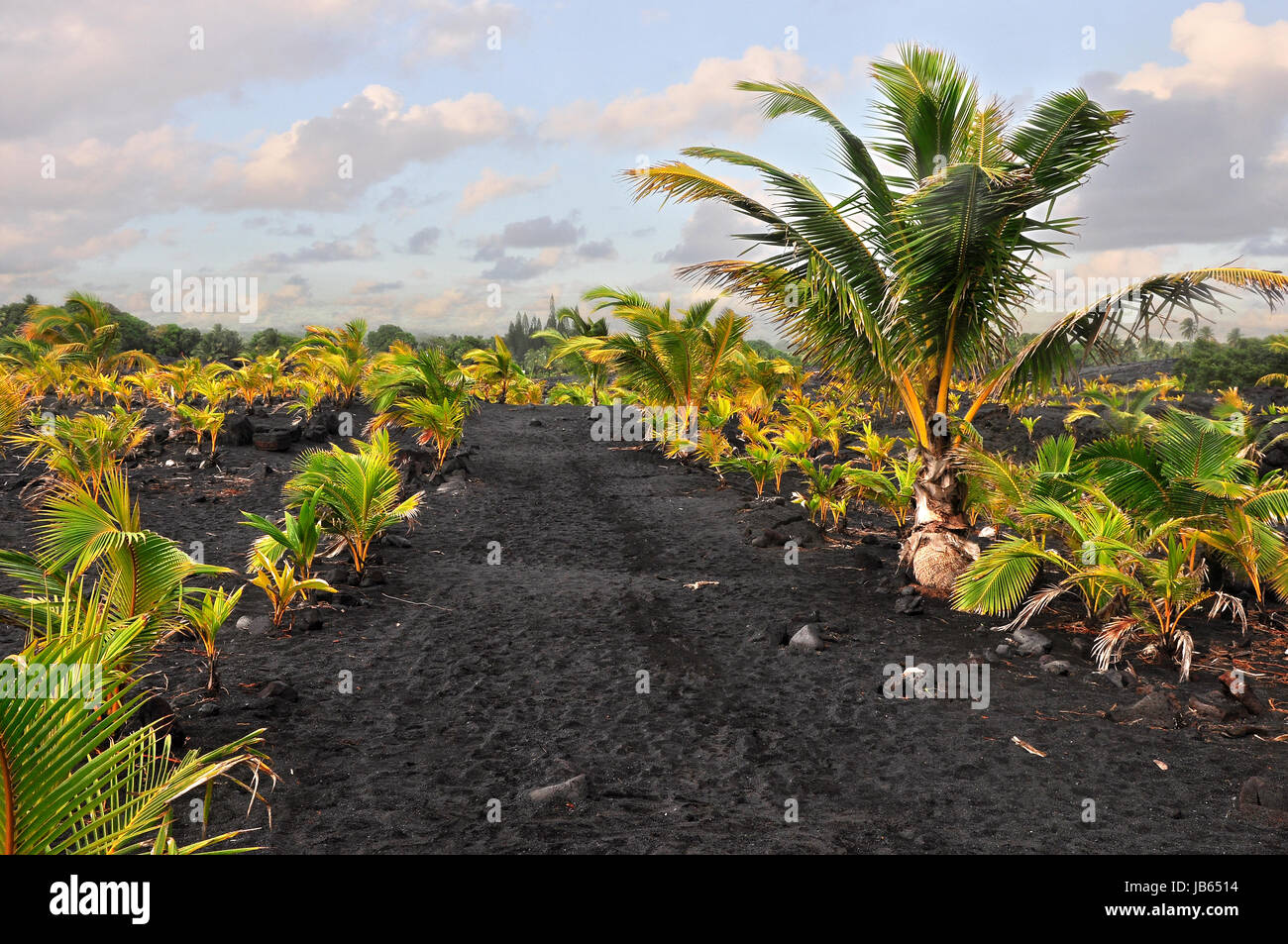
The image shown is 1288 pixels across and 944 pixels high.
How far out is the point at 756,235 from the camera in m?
6.60

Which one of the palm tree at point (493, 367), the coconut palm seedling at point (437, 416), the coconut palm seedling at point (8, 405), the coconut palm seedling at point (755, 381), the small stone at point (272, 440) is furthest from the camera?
the palm tree at point (493, 367)

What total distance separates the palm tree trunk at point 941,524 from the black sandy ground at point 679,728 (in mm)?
370

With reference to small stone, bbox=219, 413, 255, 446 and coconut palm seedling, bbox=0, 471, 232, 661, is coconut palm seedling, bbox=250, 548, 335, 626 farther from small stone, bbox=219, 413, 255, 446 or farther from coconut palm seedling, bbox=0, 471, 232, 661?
small stone, bbox=219, 413, 255, 446

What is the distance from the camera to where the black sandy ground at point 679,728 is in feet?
10.6

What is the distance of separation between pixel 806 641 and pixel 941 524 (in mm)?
2137

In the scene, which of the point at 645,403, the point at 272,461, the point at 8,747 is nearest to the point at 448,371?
the point at 272,461

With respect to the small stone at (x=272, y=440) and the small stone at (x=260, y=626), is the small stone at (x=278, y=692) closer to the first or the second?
the small stone at (x=260, y=626)

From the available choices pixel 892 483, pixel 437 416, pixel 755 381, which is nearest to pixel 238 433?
pixel 437 416

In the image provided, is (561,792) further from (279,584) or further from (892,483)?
(892,483)

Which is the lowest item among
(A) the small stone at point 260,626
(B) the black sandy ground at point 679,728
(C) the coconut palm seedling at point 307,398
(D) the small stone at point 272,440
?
(B) the black sandy ground at point 679,728

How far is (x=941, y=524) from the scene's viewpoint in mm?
6820

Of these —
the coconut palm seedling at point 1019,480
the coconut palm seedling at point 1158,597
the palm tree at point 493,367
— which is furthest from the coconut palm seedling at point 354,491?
the palm tree at point 493,367

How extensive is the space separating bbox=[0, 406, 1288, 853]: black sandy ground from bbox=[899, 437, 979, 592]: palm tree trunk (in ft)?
1.21
